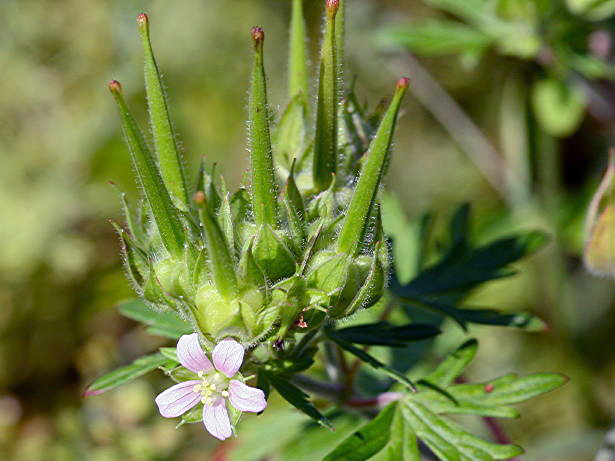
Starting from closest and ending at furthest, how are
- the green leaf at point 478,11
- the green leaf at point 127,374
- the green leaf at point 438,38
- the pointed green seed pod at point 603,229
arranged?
the green leaf at point 127,374
the pointed green seed pod at point 603,229
the green leaf at point 438,38
the green leaf at point 478,11

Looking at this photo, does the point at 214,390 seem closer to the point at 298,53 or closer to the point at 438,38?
the point at 298,53

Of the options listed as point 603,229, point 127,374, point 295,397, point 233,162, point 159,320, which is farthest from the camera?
point 233,162

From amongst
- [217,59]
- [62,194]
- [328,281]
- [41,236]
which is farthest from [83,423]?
[328,281]

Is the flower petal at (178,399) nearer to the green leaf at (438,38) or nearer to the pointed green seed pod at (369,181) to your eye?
the pointed green seed pod at (369,181)

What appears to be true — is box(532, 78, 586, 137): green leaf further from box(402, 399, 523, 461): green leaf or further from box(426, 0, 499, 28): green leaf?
box(402, 399, 523, 461): green leaf

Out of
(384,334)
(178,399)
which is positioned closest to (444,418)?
(384,334)

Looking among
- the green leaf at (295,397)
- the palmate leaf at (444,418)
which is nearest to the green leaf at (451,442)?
the palmate leaf at (444,418)
